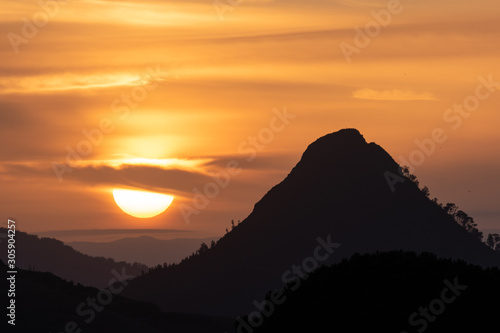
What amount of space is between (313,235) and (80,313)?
8270 centimetres

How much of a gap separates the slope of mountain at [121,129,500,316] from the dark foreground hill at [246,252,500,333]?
102 m

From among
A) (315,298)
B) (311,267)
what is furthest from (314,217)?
(315,298)

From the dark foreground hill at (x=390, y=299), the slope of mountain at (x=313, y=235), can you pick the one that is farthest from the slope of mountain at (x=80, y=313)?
the dark foreground hill at (x=390, y=299)

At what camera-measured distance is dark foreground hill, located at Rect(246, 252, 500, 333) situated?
50750 mm

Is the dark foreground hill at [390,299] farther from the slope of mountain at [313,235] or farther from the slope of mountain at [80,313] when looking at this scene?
the slope of mountain at [313,235]

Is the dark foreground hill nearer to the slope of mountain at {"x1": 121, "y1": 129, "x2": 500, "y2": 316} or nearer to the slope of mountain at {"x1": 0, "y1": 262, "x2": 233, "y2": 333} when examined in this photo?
the slope of mountain at {"x1": 0, "y1": 262, "x2": 233, "y2": 333}

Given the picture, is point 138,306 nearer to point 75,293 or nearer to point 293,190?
point 75,293

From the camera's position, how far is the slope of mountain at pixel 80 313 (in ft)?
337

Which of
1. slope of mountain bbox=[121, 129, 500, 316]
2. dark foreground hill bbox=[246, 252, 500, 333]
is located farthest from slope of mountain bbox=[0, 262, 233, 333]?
dark foreground hill bbox=[246, 252, 500, 333]

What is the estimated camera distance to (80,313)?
106m

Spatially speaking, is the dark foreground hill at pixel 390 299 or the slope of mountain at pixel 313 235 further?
the slope of mountain at pixel 313 235

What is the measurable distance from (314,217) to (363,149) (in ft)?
75.1

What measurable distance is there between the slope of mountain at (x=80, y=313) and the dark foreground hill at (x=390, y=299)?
47.9 metres

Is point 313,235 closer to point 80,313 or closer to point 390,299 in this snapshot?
point 80,313
